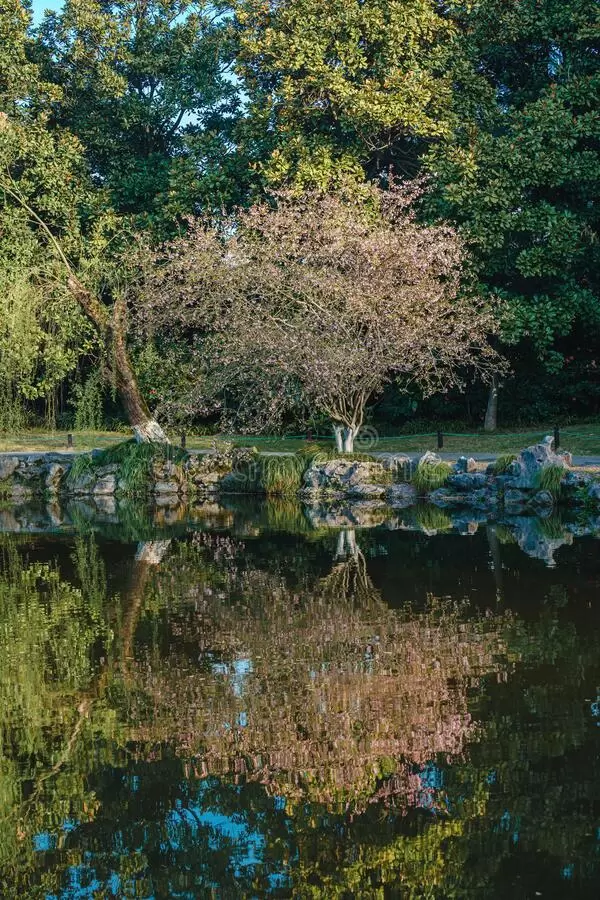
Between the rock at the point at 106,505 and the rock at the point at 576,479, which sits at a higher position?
the rock at the point at 576,479

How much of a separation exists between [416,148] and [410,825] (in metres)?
26.4

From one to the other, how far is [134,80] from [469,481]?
2022 centimetres

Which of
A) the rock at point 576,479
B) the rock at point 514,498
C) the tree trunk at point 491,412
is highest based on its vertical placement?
the tree trunk at point 491,412

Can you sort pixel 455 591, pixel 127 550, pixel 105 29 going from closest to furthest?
1. pixel 455 591
2. pixel 127 550
3. pixel 105 29

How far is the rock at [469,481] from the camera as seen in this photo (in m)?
21.6

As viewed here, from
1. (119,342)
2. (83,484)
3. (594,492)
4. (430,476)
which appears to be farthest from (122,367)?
(594,492)

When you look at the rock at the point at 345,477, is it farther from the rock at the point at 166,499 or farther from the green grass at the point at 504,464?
the rock at the point at 166,499

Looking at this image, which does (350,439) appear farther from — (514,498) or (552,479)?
(552,479)

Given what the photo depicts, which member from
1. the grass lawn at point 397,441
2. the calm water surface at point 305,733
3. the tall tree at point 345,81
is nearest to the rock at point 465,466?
the grass lawn at point 397,441

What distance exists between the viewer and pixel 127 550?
55.6 ft

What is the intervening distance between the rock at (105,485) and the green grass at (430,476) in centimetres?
726

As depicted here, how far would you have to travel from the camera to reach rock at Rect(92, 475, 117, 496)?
25.4 metres

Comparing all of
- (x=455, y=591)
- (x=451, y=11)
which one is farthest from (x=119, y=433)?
(x=455, y=591)

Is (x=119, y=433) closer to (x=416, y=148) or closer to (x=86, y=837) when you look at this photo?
(x=416, y=148)
